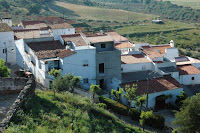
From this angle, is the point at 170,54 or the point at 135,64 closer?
the point at 135,64

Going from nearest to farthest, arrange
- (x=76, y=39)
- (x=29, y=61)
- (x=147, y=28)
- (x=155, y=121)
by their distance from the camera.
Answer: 1. (x=155, y=121)
2. (x=29, y=61)
3. (x=76, y=39)
4. (x=147, y=28)

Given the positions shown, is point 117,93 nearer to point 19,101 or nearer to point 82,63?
point 82,63

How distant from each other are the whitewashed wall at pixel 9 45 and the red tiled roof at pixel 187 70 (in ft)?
A: 71.0

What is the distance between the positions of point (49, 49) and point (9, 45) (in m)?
5.20

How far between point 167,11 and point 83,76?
11773cm

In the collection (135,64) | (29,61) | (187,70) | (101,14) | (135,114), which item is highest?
(101,14)

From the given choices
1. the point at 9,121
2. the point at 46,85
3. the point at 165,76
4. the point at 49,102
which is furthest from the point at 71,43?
the point at 9,121

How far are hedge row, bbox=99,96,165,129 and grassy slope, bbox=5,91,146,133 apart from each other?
4.15 metres

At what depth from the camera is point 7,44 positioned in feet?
118

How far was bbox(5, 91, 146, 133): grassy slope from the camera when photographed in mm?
15742

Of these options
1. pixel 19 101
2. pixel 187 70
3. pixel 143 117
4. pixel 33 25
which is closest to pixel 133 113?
pixel 143 117

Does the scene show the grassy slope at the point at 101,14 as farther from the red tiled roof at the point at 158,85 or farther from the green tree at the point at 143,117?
the green tree at the point at 143,117

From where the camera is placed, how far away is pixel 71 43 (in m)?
35.8

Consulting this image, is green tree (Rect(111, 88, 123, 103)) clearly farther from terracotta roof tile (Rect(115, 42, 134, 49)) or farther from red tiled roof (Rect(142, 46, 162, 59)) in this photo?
terracotta roof tile (Rect(115, 42, 134, 49))
